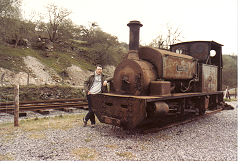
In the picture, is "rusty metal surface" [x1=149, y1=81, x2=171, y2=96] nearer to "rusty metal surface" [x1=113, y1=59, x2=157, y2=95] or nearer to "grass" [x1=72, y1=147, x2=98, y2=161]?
"rusty metal surface" [x1=113, y1=59, x2=157, y2=95]

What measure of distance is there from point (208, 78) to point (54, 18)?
16.3 metres

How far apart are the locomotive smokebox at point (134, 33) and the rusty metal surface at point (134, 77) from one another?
46 centimetres

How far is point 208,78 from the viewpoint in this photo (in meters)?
7.18

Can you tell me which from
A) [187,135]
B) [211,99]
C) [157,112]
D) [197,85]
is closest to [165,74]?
[157,112]

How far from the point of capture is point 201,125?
6.20 metres

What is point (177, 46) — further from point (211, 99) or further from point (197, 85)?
point (211, 99)

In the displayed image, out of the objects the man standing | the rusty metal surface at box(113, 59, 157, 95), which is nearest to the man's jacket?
the man standing

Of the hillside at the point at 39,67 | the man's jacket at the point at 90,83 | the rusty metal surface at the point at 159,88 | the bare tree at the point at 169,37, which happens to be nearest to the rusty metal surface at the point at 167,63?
the rusty metal surface at the point at 159,88

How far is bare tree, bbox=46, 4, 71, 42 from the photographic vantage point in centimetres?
1718

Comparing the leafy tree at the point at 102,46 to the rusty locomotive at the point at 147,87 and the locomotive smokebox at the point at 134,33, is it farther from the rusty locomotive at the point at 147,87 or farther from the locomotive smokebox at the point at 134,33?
the locomotive smokebox at the point at 134,33

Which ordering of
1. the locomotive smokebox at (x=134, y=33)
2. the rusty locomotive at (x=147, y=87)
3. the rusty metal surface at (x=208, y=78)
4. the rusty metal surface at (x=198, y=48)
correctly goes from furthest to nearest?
1. the rusty metal surface at (x=198, y=48)
2. the rusty metal surface at (x=208, y=78)
3. the locomotive smokebox at (x=134, y=33)
4. the rusty locomotive at (x=147, y=87)

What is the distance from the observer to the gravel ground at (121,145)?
3584mm

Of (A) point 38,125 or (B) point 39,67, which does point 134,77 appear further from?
(B) point 39,67

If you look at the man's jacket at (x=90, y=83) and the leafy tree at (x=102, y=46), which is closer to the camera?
the man's jacket at (x=90, y=83)
